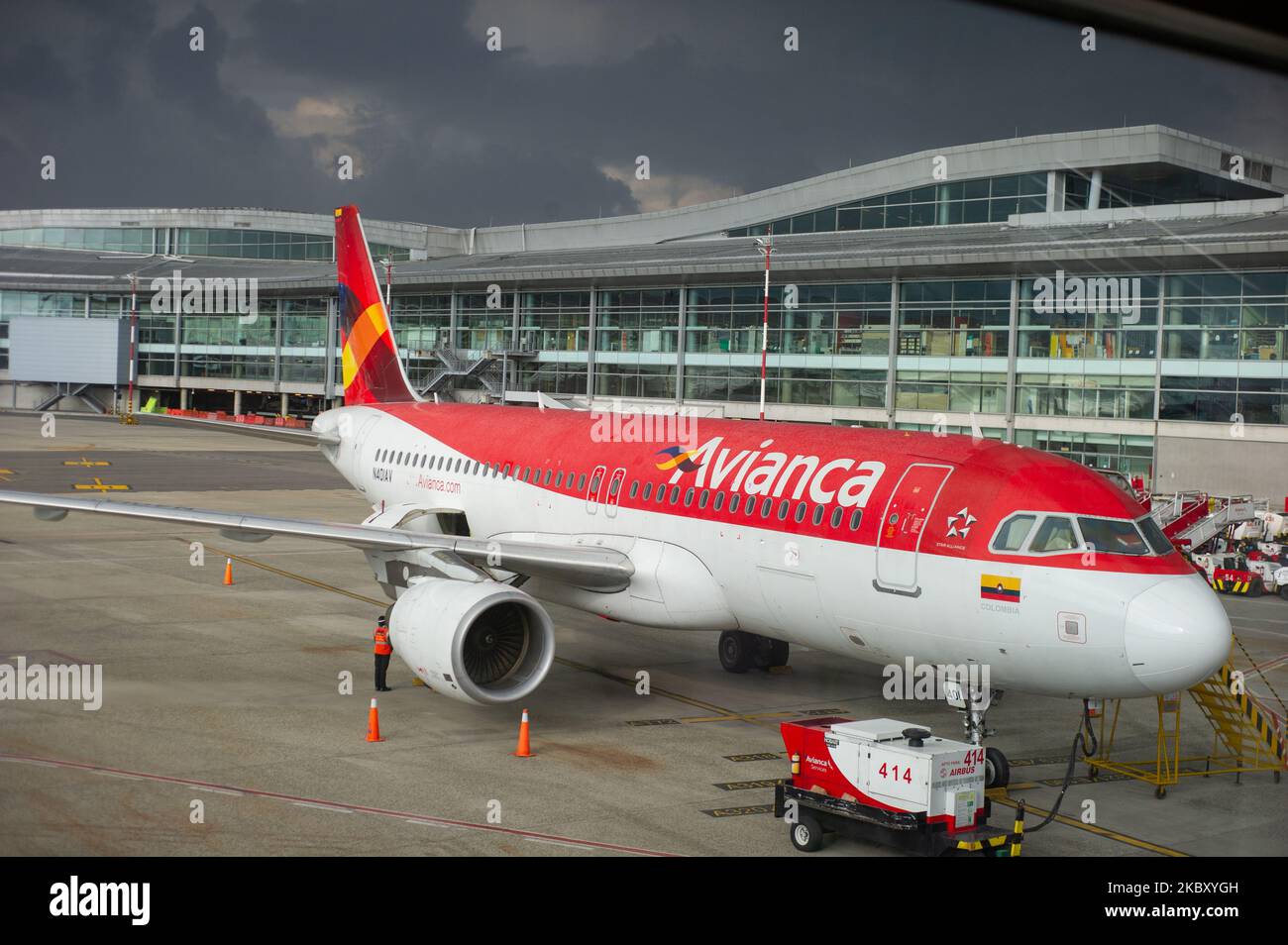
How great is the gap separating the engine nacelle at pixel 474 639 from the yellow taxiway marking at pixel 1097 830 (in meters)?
6.04

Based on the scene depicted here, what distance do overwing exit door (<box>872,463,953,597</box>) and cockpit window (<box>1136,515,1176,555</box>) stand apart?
237 cm

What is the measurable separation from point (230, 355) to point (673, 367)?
46.7 metres

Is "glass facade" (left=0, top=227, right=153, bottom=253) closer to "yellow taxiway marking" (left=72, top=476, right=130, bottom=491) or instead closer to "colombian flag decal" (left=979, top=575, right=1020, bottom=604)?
"yellow taxiway marking" (left=72, top=476, right=130, bottom=491)

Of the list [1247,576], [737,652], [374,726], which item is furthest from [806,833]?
[1247,576]

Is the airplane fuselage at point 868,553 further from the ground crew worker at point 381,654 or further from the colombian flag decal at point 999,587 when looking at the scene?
the ground crew worker at point 381,654

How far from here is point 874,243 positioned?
5688 cm

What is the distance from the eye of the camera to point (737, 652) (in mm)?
20938

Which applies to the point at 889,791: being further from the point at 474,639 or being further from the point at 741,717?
the point at 474,639

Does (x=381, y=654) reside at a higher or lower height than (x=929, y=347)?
lower

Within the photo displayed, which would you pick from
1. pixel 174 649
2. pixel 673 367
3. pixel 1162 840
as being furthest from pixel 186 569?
pixel 673 367

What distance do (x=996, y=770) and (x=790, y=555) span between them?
12.5 feet

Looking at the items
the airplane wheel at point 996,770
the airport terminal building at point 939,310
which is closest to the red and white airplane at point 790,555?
the airplane wheel at point 996,770

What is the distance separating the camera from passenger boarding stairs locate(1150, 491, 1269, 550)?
35.0 meters

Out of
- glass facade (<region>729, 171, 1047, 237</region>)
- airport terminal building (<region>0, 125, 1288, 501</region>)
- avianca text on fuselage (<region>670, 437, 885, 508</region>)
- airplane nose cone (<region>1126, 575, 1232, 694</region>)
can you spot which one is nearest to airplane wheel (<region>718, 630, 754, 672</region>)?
avianca text on fuselage (<region>670, 437, 885, 508</region>)
